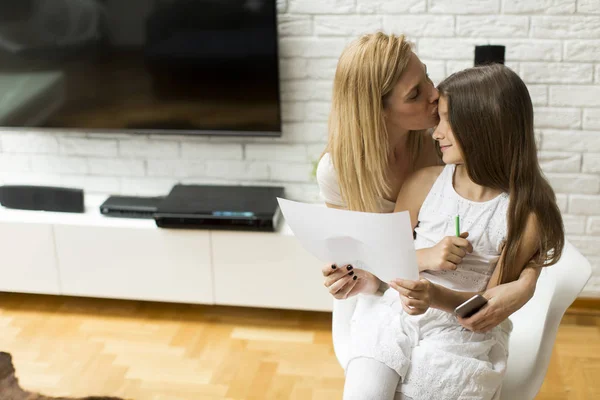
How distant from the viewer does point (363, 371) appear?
1.42 meters

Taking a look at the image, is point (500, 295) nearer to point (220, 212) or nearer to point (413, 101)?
point (413, 101)

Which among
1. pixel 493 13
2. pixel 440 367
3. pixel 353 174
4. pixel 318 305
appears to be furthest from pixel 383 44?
pixel 318 305

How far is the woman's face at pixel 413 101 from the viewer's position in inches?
60.9

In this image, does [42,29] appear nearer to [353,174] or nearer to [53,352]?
[53,352]

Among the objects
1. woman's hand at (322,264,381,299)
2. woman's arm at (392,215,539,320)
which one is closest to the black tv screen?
woman's hand at (322,264,381,299)

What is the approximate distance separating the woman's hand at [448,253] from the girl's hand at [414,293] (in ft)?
0.25

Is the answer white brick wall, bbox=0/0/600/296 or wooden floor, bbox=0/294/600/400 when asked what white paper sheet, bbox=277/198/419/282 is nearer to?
wooden floor, bbox=0/294/600/400

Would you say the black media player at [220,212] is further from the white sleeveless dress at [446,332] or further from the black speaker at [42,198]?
the white sleeveless dress at [446,332]

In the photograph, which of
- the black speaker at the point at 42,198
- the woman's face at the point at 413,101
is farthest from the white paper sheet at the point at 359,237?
the black speaker at the point at 42,198

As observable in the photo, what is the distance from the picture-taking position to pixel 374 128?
1.56 metres

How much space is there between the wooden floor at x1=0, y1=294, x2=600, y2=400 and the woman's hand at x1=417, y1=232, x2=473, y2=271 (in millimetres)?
917

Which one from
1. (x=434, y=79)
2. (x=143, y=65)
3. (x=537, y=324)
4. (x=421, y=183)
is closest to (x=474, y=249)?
(x=421, y=183)

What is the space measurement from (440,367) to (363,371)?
158 mm

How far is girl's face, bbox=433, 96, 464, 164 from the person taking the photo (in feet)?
4.71
